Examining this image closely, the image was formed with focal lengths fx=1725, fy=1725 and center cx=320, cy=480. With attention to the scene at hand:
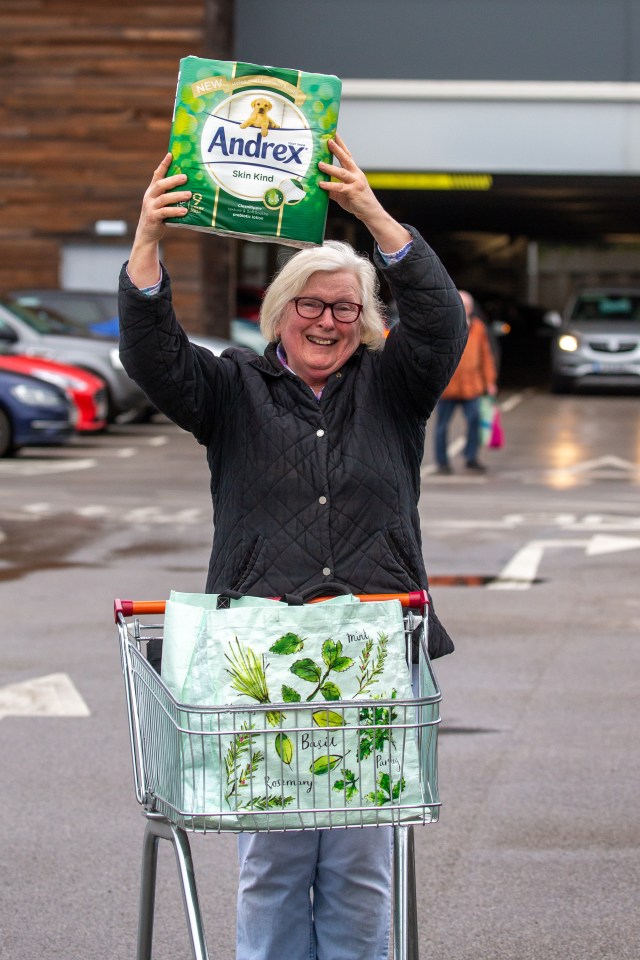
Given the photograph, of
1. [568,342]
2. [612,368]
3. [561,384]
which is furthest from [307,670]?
[561,384]

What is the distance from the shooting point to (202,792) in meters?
3.27

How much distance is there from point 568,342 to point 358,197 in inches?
1061

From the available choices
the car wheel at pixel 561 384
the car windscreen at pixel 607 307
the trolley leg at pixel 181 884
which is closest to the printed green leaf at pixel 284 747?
the trolley leg at pixel 181 884

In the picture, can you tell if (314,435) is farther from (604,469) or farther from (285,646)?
(604,469)

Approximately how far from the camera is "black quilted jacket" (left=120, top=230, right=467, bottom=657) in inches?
147

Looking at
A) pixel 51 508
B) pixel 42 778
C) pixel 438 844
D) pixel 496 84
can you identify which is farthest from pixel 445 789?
pixel 496 84

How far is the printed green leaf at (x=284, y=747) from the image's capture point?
10.7 feet

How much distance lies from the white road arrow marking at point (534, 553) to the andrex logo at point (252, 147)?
7.22 meters

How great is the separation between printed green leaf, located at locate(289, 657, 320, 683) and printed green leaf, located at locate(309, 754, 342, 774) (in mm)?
156

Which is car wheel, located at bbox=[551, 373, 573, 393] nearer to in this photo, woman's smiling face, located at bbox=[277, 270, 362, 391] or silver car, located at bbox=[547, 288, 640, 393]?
silver car, located at bbox=[547, 288, 640, 393]

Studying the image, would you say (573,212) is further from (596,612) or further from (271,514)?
(271,514)

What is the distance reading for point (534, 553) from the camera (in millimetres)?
12023

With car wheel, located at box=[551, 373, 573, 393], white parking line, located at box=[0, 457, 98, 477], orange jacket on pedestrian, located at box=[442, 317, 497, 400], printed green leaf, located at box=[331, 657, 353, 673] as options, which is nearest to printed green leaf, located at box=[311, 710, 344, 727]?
printed green leaf, located at box=[331, 657, 353, 673]

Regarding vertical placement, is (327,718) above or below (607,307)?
above
